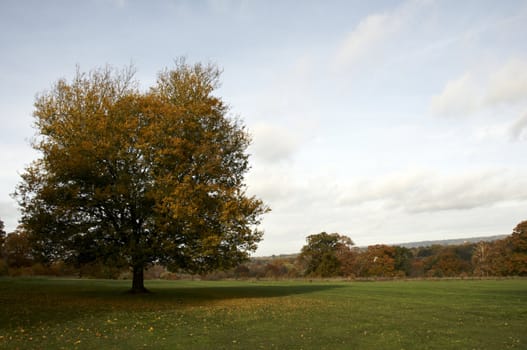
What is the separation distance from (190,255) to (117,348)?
48.5 ft

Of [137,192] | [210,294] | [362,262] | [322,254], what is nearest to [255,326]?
[137,192]

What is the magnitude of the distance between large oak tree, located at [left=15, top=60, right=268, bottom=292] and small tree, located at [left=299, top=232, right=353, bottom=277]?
5884cm

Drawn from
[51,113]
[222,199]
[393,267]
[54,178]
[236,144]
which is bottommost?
[393,267]

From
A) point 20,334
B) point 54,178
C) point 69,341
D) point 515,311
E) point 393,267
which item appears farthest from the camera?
point 393,267

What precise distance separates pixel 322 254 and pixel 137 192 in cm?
6452

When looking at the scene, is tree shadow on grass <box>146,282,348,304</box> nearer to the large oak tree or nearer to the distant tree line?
the large oak tree

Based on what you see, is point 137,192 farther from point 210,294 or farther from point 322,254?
point 322,254

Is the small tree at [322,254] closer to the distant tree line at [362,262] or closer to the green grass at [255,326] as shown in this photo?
the distant tree line at [362,262]

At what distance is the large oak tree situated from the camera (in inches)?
1029

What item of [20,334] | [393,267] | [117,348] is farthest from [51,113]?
[393,267]

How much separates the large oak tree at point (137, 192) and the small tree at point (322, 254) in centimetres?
5884

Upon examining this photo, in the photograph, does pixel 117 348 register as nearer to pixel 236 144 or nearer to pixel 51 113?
pixel 236 144

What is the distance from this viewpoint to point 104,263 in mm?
27844

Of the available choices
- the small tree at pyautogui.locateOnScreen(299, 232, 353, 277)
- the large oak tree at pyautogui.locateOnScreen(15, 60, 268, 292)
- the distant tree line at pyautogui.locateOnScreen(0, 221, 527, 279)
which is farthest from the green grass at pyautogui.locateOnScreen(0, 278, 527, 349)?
the small tree at pyautogui.locateOnScreen(299, 232, 353, 277)
